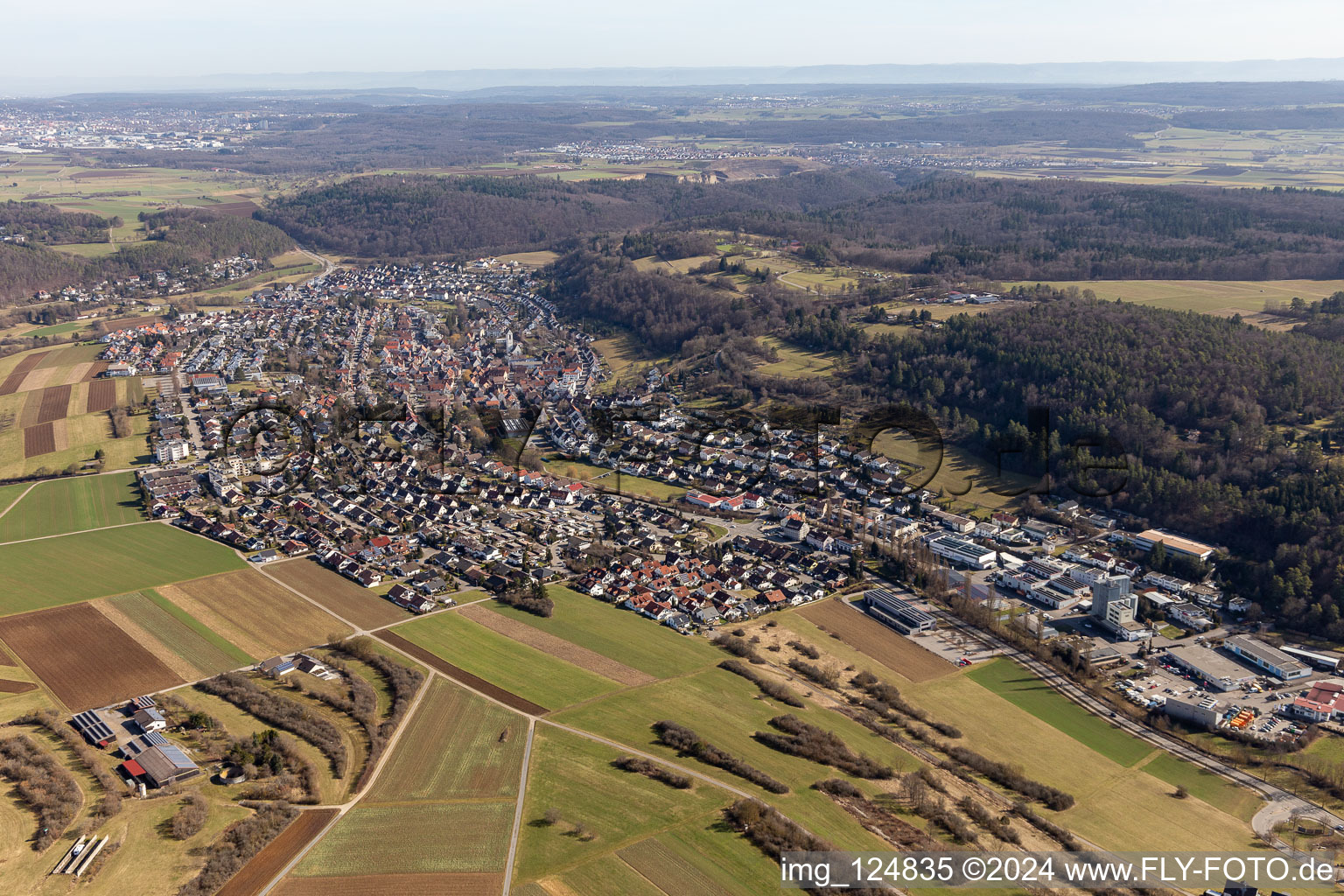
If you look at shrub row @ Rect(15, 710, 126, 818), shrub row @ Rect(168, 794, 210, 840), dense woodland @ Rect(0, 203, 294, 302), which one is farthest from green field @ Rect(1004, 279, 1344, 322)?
dense woodland @ Rect(0, 203, 294, 302)

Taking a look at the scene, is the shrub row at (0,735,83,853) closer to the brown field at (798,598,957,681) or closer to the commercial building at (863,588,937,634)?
the brown field at (798,598,957,681)

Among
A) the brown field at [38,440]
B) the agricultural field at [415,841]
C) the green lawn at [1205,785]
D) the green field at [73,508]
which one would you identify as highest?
the brown field at [38,440]

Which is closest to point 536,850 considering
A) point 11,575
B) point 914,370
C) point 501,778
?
point 501,778

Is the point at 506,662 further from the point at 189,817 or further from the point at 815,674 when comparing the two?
the point at 189,817

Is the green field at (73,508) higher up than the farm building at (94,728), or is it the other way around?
the green field at (73,508)

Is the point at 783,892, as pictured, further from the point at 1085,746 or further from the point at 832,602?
the point at 832,602

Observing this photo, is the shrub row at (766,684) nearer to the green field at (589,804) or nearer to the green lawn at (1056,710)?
the green field at (589,804)

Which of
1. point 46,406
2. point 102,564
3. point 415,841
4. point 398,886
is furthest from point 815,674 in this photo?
point 46,406

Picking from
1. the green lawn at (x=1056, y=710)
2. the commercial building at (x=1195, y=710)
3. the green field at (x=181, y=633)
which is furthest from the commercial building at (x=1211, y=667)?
the green field at (x=181, y=633)
